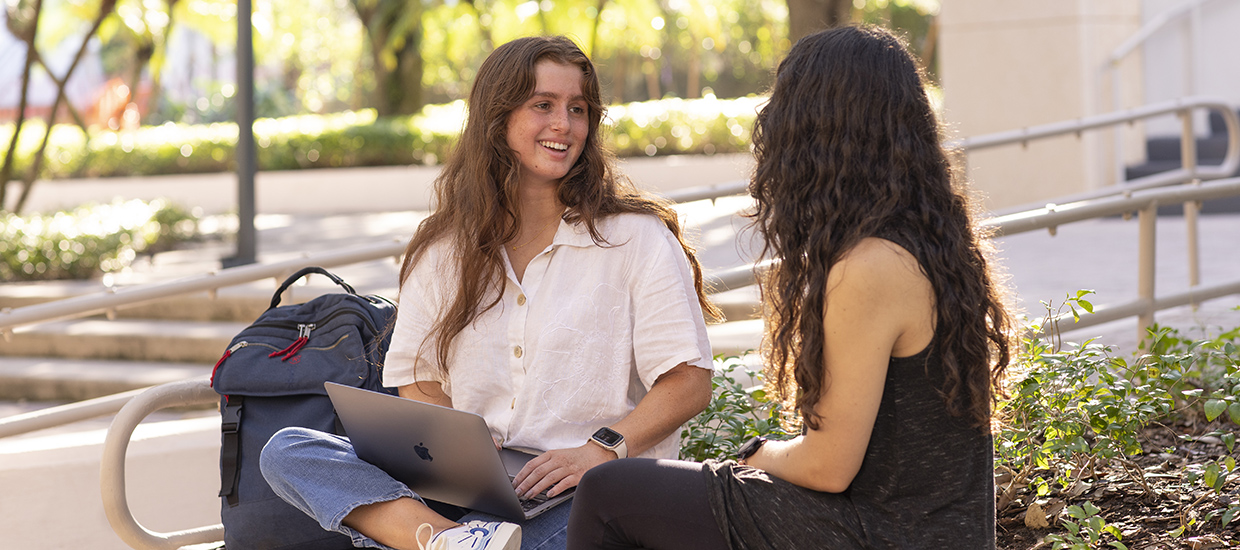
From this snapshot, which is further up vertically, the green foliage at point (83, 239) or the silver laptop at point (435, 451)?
the green foliage at point (83, 239)

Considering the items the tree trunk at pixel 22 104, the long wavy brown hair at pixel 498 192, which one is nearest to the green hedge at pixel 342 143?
the tree trunk at pixel 22 104

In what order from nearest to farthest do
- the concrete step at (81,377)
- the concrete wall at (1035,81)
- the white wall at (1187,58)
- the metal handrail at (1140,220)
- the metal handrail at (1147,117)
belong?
the metal handrail at (1140,220)
the metal handrail at (1147,117)
the concrete step at (81,377)
the concrete wall at (1035,81)
the white wall at (1187,58)

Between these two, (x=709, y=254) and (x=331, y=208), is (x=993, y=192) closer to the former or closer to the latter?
(x=709, y=254)

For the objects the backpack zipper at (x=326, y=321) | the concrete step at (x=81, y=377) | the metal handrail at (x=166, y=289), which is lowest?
the concrete step at (x=81, y=377)

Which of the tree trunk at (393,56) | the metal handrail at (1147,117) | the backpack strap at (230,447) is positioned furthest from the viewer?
the tree trunk at (393,56)

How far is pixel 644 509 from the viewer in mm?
2008

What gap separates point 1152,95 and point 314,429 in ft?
28.4

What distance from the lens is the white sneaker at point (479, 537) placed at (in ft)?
7.00

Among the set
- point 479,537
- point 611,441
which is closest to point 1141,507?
point 611,441

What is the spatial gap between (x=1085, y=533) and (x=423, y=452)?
150cm

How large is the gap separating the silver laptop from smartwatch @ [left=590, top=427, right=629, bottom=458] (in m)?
0.12

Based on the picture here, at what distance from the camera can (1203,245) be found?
7.19 m

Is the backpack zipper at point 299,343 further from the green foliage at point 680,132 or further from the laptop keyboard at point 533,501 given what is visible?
the green foliage at point 680,132

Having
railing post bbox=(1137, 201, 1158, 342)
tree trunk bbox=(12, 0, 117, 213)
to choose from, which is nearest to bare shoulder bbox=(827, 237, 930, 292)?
railing post bbox=(1137, 201, 1158, 342)
